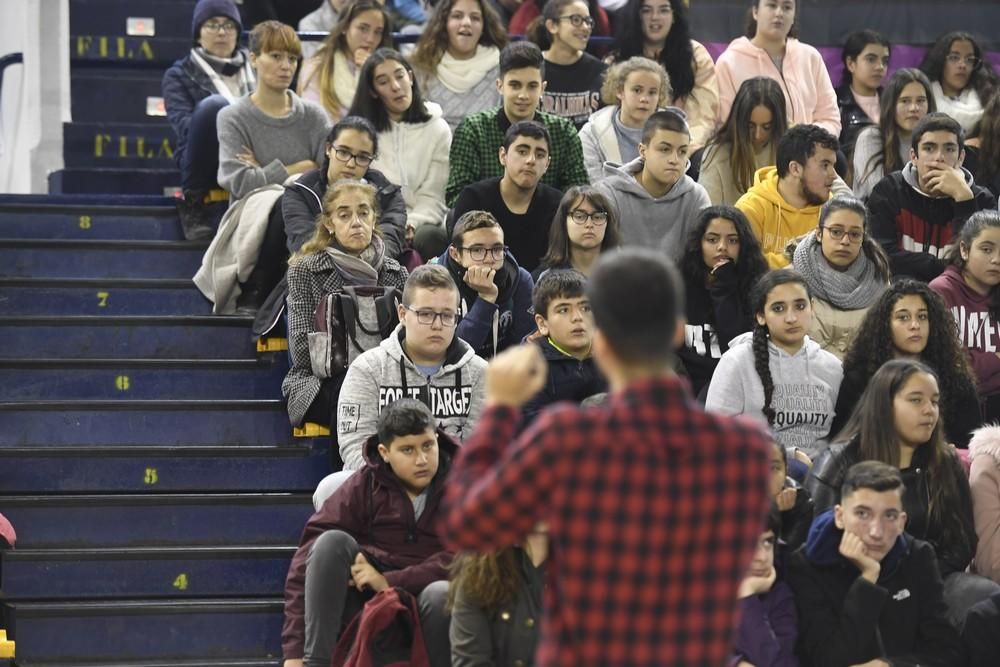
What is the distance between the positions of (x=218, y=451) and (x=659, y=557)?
3.71 meters

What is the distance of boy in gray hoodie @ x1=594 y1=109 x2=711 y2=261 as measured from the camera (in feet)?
23.7

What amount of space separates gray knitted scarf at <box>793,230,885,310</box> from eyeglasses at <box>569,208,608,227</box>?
29.9 inches

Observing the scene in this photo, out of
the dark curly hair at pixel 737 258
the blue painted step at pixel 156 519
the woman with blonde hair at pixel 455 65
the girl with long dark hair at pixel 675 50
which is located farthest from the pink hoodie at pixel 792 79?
the blue painted step at pixel 156 519

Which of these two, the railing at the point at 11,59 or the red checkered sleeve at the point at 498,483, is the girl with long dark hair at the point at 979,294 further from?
the railing at the point at 11,59

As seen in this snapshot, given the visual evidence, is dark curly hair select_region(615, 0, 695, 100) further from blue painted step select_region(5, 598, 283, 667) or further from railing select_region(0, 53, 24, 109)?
blue painted step select_region(5, 598, 283, 667)

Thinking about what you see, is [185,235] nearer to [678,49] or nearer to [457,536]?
[678,49]

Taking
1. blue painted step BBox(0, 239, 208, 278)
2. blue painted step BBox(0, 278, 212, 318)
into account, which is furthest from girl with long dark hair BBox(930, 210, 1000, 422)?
blue painted step BBox(0, 239, 208, 278)

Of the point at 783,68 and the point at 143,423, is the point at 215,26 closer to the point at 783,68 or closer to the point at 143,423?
the point at 143,423

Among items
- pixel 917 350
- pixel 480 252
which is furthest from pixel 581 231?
pixel 917 350

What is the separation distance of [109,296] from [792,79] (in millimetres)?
3279

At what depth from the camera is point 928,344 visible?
6.41m

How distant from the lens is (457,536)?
3184 millimetres

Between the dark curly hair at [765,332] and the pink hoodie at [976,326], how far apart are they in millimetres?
669

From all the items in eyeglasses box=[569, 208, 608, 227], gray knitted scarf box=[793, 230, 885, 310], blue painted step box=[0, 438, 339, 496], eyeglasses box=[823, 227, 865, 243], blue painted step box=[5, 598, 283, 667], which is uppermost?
eyeglasses box=[569, 208, 608, 227]
